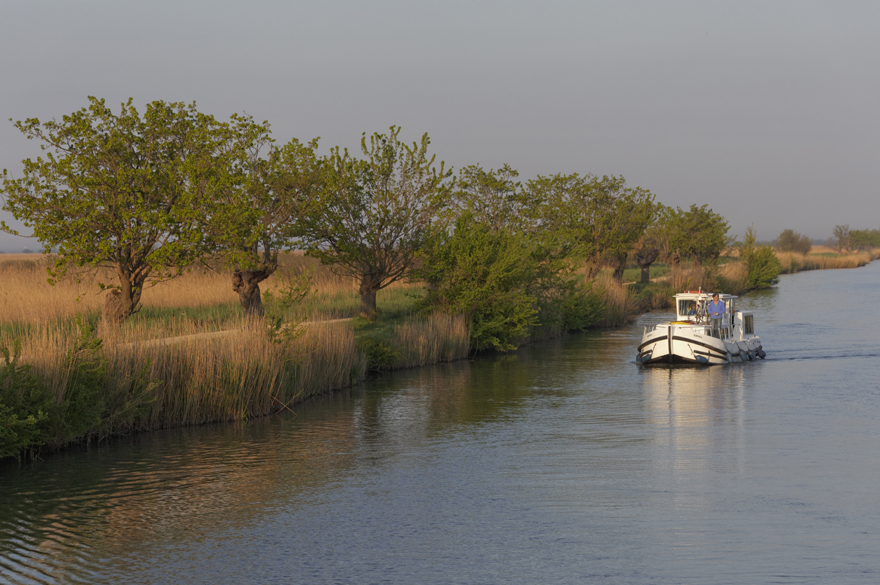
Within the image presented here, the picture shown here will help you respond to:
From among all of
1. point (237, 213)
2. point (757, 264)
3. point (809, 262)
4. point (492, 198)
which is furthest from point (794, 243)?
point (237, 213)

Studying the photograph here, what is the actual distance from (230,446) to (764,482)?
9156 millimetres

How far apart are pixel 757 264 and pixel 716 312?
4808 centimetres

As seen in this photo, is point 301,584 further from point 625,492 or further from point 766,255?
point 766,255

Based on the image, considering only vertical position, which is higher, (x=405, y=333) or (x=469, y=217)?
(x=469, y=217)

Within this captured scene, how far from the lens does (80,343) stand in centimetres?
1634

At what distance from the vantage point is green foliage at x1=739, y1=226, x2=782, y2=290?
242 ft

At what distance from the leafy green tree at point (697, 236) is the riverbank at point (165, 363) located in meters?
45.7

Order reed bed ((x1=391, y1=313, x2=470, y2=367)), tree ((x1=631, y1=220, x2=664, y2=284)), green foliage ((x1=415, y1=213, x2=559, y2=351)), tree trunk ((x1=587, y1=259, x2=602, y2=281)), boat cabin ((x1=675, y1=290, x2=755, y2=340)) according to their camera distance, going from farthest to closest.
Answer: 1. tree ((x1=631, y1=220, x2=664, y2=284))
2. tree trunk ((x1=587, y1=259, x2=602, y2=281))
3. green foliage ((x1=415, y1=213, x2=559, y2=351))
4. boat cabin ((x1=675, y1=290, x2=755, y2=340))
5. reed bed ((x1=391, y1=313, x2=470, y2=367))

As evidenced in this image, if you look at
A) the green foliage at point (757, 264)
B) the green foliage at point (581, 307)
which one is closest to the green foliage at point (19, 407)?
the green foliage at point (581, 307)

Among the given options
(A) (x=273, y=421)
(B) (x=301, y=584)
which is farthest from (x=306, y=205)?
(B) (x=301, y=584)

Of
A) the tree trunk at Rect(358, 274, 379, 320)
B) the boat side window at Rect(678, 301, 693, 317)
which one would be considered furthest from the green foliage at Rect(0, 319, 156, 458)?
the boat side window at Rect(678, 301, 693, 317)

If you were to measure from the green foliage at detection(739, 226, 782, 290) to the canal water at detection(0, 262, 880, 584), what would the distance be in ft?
172

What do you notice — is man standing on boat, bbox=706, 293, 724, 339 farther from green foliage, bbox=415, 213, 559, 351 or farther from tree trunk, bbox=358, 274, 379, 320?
tree trunk, bbox=358, 274, 379, 320

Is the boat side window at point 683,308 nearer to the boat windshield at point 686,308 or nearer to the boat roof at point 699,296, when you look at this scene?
the boat windshield at point 686,308
